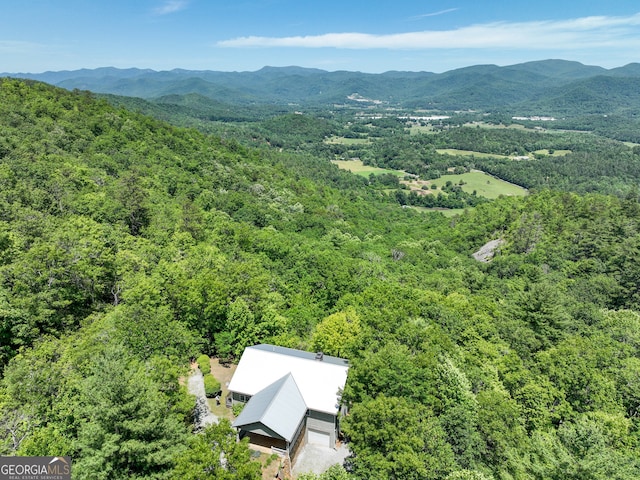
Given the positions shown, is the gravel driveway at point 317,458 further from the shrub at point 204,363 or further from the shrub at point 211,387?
the shrub at point 204,363

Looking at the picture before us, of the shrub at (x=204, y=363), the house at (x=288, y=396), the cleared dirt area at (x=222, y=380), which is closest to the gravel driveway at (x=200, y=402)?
the cleared dirt area at (x=222, y=380)

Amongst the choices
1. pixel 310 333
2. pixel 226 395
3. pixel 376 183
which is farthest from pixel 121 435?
pixel 376 183

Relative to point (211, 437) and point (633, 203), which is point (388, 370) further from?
point (633, 203)

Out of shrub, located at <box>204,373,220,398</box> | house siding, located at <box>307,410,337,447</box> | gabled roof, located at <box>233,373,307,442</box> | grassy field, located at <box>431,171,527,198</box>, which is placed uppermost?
gabled roof, located at <box>233,373,307,442</box>

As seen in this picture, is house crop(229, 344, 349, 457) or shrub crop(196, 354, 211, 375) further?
shrub crop(196, 354, 211, 375)

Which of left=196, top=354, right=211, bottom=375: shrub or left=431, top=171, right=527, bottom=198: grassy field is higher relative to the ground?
left=196, top=354, right=211, bottom=375: shrub

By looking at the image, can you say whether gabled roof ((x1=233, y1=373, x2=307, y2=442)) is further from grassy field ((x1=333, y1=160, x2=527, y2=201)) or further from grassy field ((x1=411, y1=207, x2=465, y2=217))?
grassy field ((x1=333, y1=160, x2=527, y2=201))

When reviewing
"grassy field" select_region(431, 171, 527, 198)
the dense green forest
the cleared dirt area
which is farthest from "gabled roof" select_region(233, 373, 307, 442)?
"grassy field" select_region(431, 171, 527, 198)
